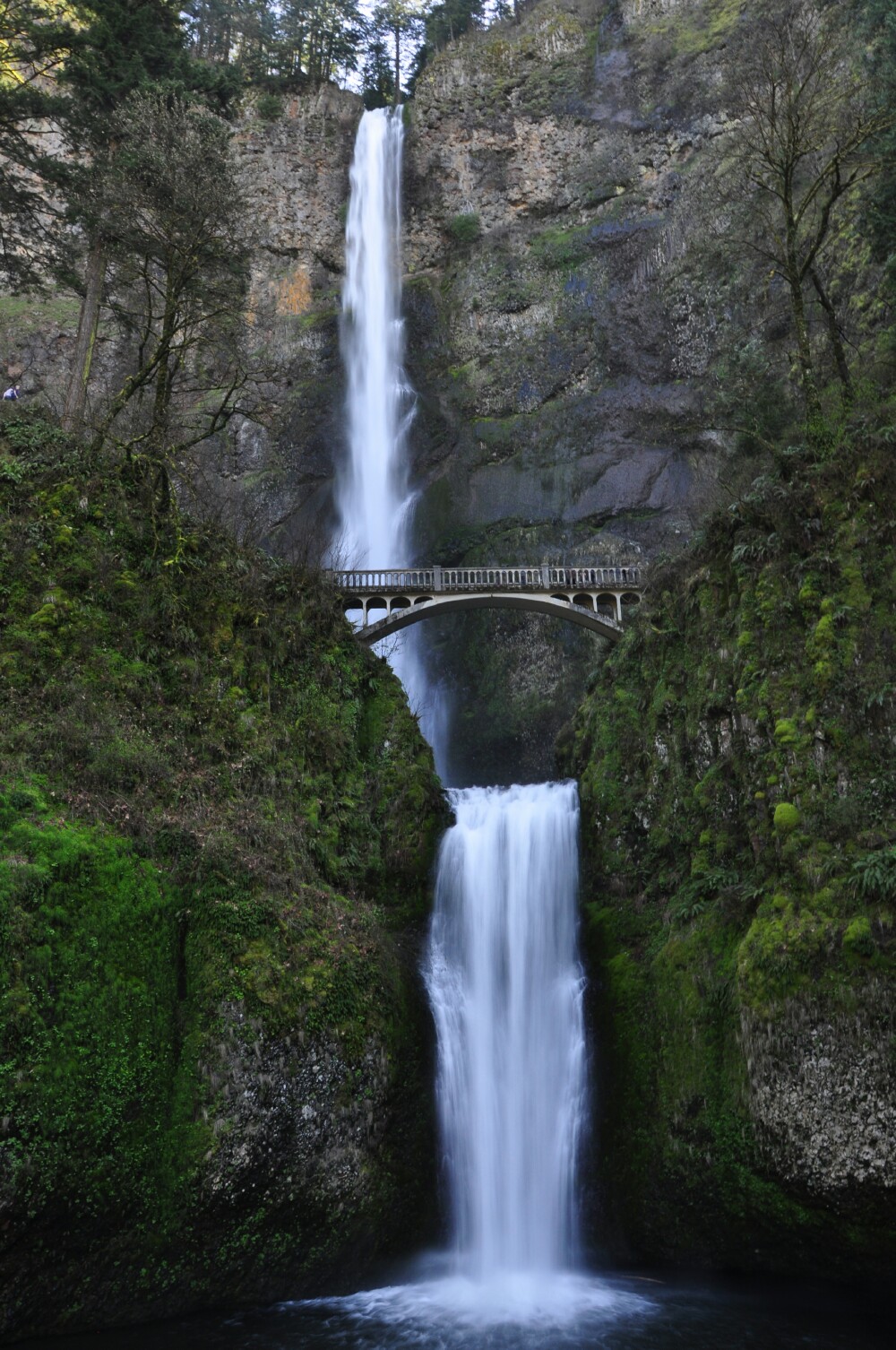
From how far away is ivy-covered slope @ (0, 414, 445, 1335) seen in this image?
33.4ft

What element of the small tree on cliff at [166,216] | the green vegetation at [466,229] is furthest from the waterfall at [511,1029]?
the green vegetation at [466,229]

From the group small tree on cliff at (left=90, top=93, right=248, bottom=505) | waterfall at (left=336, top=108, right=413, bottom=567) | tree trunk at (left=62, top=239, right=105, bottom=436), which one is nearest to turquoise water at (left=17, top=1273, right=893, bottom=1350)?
small tree on cliff at (left=90, top=93, right=248, bottom=505)

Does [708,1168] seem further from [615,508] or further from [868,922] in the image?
[615,508]

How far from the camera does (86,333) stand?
61.5ft

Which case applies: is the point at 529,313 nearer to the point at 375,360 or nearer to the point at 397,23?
the point at 375,360

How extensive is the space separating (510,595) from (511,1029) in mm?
14518

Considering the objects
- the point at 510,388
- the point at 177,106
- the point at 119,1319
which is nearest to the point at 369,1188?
the point at 119,1319

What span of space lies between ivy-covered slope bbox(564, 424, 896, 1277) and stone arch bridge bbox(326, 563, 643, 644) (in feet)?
29.6

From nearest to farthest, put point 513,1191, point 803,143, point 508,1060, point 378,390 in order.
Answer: point 513,1191 < point 508,1060 < point 803,143 < point 378,390

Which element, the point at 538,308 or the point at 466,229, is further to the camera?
the point at 466,229

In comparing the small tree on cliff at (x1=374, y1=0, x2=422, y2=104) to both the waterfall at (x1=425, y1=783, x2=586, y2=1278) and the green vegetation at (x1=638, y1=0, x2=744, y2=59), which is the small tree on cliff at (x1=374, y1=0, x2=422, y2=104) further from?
the waterfall at (x1=425, y1=783, x2=586, y2=1278)

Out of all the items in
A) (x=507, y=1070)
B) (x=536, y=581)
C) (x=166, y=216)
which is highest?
(x=166, y=216)

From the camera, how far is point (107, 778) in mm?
12750

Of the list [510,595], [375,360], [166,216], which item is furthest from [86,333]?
[375,360]
